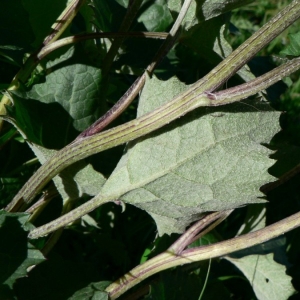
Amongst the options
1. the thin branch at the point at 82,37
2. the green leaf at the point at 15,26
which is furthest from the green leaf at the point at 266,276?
the green leaf at the point at 15,26

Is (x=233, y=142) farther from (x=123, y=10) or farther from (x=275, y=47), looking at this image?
(x=275, y=47)

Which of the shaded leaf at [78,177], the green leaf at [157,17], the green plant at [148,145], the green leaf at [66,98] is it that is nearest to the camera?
the green plant at [148,145]

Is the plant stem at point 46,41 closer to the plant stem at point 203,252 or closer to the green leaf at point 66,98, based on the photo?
the green leaf at point 66,98

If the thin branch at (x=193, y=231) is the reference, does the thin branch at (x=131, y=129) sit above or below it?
above

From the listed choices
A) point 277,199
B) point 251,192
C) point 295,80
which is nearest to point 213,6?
point 251,192

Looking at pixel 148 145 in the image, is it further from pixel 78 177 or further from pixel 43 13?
pixel 43 13
